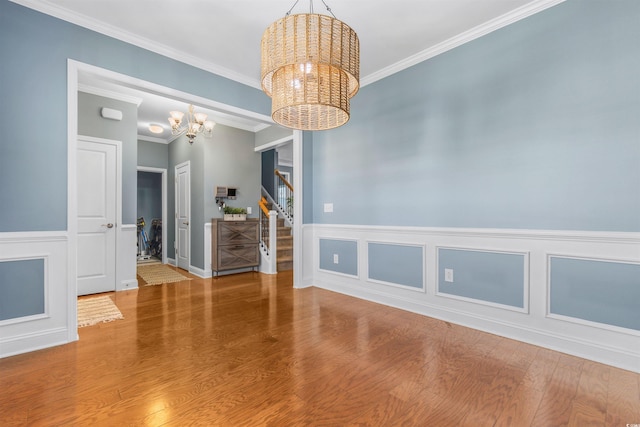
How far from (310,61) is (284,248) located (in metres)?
4.56

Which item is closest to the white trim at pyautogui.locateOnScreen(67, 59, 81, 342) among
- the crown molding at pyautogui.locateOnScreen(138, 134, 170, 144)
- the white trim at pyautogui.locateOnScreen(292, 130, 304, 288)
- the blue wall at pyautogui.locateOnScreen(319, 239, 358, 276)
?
the white trim at pyautogui.locateOnScreen(292, 130, 304, 288)

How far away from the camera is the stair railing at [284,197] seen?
7.12 m

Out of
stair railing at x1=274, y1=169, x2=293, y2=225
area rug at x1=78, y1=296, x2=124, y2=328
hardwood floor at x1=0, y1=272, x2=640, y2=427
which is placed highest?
stair railing at x1=274, y1=169, x2=293, y2=225

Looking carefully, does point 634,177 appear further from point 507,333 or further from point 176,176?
point 176,176

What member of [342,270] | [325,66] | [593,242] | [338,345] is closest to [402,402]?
[338,345]

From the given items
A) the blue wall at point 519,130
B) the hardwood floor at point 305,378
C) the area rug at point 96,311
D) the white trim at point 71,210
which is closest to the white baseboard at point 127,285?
the area rug at point 96,311

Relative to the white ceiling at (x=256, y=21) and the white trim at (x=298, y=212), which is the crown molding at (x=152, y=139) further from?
the white trim at (x=298, y=212)

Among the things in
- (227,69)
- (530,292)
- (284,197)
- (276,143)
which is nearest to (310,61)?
(227,69)

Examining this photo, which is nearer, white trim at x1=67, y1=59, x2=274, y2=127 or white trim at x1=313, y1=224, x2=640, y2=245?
white trim at x1=313, y1=224, x2=640, y2=245

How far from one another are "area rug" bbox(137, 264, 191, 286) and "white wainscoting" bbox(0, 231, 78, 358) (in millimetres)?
2291

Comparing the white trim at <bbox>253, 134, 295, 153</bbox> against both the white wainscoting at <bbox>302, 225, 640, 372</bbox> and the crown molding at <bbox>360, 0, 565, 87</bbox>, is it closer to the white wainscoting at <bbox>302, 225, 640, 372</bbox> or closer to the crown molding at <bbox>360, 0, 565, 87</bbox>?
the crown molding at <bbox>360, 0, 565, 87</bbox>

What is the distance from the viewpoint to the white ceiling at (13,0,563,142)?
2484 millimetres

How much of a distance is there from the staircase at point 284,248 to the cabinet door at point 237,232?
2.11 feet

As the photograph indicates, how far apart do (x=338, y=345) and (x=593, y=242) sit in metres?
2.13
